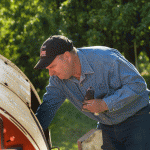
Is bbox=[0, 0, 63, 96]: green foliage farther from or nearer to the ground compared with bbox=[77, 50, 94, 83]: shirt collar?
nearer to the ground

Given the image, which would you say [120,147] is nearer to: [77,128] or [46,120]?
[46,120]

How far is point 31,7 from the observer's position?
45.4ft

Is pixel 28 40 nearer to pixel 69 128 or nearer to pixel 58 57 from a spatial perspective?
pixel 69 128

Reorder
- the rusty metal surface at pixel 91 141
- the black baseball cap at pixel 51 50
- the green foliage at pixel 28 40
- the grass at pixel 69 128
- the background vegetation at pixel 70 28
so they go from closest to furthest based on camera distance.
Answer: the rusty metal surface at pixel 91 141 < the black baseball cap at pixel 51 50 < the grass at pixel 69 128 < the background vegetation at pixel 70 28 < the green foliage at pixel 28 40

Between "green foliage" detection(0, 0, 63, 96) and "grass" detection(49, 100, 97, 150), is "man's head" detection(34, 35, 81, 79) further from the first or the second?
"green foliage" detection(0, 0, 63, 96)

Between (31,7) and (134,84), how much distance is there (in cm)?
1277

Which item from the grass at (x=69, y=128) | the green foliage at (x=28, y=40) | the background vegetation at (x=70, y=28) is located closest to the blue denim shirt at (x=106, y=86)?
the grass at (x=69, y=128)

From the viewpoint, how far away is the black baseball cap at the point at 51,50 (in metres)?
2.02

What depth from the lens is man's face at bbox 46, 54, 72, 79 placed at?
2094 millimetres

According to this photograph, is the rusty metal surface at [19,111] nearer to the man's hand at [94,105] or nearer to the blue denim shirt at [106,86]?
the blue denim shirt at [106,86]

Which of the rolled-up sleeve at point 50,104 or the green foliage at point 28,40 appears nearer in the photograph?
the rolled-up sleeve at point 50,104

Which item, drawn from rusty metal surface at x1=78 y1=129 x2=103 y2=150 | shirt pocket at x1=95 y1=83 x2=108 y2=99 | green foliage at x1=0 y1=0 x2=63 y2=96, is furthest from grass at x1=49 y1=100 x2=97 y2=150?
rusty metal surface at x1=78 y1=129 x2=103 y2=150

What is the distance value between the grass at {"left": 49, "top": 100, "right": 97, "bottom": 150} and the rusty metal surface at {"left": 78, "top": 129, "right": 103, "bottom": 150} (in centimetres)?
353

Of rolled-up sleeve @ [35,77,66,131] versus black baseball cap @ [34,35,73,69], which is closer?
black baseball cap @ [34,35,73,69]
